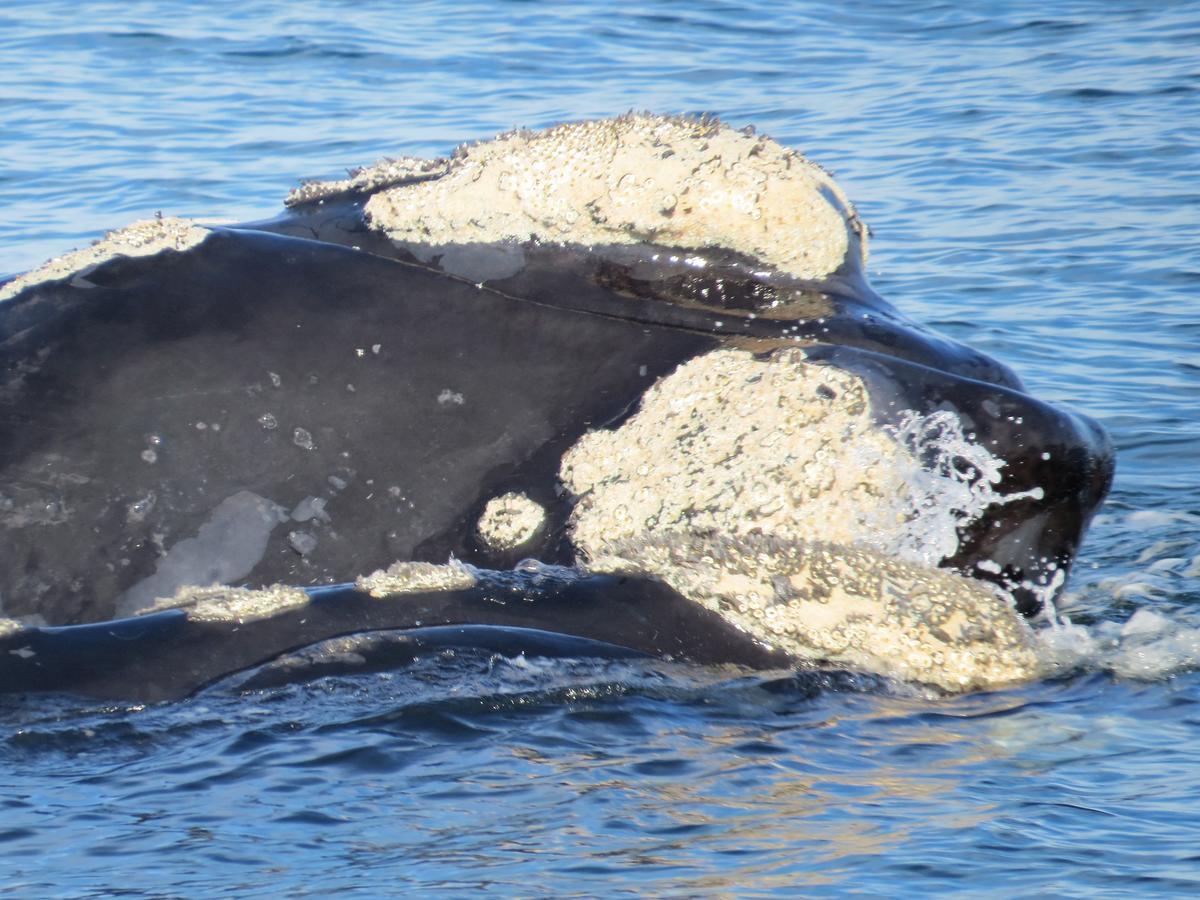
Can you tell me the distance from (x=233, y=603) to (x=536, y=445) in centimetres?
83

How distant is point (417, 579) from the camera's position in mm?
4074

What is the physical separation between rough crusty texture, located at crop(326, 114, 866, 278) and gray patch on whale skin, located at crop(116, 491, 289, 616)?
829mm

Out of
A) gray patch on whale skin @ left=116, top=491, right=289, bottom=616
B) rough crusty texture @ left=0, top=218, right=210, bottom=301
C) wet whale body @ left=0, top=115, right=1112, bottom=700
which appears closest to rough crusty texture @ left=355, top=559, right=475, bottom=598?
wet whale body @ left=0, top=115, right=1112, bottom=700

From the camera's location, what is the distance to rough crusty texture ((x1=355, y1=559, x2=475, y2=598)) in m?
4.05

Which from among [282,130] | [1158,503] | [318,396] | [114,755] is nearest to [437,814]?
[114,755]

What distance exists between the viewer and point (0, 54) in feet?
52.5

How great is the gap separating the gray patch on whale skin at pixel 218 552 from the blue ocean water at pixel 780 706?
0.31 metres

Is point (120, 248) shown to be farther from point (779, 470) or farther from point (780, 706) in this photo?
point (780, 706)

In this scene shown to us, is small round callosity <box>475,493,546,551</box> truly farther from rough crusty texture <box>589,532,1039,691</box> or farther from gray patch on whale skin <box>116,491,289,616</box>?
gray patch on whale skin <box>116,491,289,616</box>

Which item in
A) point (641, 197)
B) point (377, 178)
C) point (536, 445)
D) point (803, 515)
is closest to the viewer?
point (803, 515)

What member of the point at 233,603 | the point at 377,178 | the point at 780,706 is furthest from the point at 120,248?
the point at 780,706

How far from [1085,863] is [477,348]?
191 cm

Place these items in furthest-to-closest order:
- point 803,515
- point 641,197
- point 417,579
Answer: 1. point 641,197
2. point 417,579
3. point 803,515

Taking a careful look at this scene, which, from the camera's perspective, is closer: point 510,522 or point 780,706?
point 780,706
